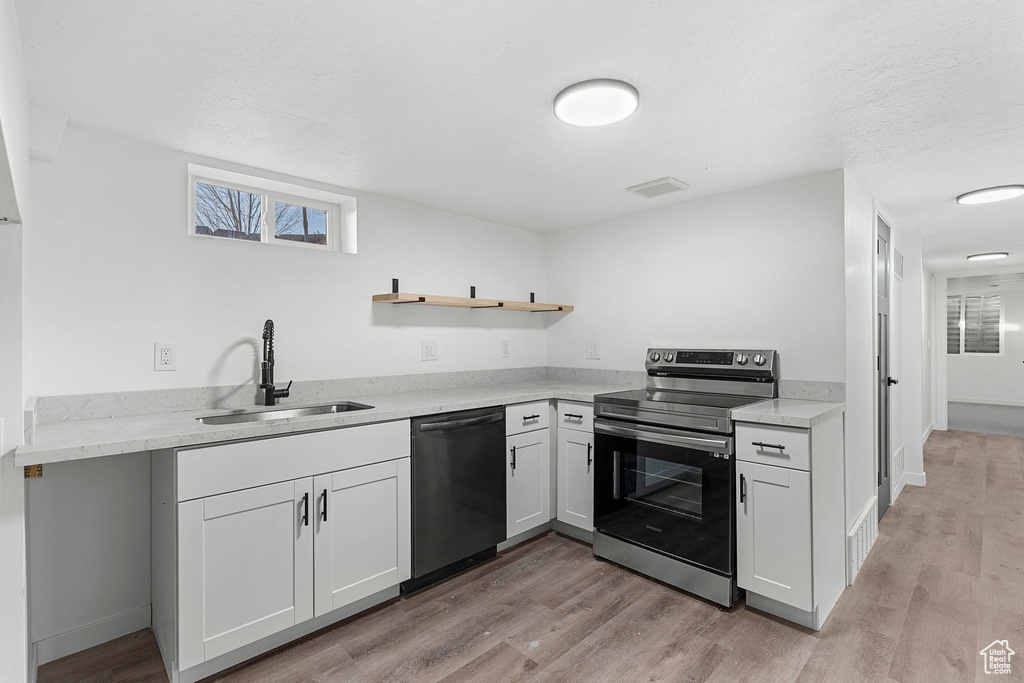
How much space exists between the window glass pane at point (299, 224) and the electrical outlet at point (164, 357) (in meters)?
0.84

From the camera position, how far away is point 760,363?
2799 millimetres

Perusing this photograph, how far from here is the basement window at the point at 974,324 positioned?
26.0ft

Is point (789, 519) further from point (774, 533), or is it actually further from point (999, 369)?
point (999, 369)

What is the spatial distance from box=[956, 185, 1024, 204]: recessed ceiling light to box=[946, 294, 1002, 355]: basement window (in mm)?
6459

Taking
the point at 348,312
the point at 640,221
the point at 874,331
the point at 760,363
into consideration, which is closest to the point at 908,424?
the point at 874,331

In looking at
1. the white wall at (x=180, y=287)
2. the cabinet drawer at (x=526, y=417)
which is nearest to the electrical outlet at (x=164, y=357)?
the white wall at (x=180, y=287)

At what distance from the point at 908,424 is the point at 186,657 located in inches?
201

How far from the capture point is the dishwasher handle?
2.48 m

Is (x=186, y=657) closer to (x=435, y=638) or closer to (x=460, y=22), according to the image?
(x=435, y=638)

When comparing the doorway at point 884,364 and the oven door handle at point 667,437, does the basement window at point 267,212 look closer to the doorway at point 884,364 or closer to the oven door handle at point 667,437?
the oven door handle at point 667,437

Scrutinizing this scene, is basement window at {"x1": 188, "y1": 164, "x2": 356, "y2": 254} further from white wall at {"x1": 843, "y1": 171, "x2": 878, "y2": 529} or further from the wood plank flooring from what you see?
white wall at {"x1": 843, "y1": 171, "x2": 878, "y2": 529}

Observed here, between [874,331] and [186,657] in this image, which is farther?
[874,331]

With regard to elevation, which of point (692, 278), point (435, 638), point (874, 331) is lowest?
point (435, 638)

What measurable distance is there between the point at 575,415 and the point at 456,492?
89cm
